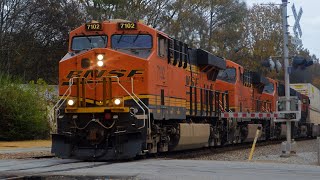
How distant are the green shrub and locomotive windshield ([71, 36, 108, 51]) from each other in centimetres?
1520

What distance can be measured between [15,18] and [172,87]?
36.7 meters

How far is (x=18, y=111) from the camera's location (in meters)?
31.4

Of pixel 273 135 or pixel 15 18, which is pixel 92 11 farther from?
pixel 273 135

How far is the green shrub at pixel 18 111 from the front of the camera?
1237 inches

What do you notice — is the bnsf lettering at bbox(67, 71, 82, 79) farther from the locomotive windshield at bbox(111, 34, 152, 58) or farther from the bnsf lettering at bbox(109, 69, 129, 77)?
the locomotive windshield at bbox(111, 34, 152, 58)

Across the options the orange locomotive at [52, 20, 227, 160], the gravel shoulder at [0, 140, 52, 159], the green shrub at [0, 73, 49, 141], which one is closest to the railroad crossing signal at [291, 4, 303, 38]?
the orange locomotive at [52, 20, 227, 160]

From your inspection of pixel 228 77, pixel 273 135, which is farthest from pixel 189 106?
pixel 273 135

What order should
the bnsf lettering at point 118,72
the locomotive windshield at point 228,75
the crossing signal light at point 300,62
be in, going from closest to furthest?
1. the bnsf lettering at point 118,72
2. the crossing signal light at point 300,62
3. the locomotive windshield at point 228,75

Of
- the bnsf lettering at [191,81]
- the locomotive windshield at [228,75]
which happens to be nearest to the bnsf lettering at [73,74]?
the bnsf lettering at [191,81]

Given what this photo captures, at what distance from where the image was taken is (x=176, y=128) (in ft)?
60.4

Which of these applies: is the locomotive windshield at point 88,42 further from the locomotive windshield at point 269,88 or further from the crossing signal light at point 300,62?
the locomotive windshield at point 269,88

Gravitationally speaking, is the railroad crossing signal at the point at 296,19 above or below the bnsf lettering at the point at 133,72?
above

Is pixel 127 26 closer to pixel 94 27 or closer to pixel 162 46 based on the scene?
pixel 94 27

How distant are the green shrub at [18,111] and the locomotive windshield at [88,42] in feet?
49.9
